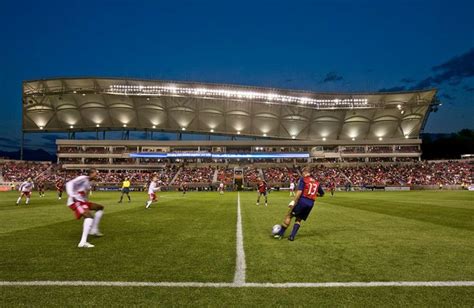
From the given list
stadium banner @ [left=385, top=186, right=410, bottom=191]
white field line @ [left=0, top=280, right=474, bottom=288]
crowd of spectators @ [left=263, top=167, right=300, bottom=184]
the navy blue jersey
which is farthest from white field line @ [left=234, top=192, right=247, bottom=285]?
crowd of spectators @ [left=263, top=167, right=300, bottom=184]

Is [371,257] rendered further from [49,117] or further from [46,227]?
[49,117]

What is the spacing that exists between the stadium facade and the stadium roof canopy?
23 centimetres

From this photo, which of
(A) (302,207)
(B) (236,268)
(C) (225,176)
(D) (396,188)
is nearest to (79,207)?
(B) (236,268)

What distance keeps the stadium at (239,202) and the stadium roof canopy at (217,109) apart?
30 cm

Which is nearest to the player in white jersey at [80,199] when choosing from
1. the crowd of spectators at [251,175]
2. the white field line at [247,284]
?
the white field line at [247,284]

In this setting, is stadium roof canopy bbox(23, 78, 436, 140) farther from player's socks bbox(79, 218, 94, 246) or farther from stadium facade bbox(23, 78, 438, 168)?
player's socks bbox(79, 218, 94, 246)

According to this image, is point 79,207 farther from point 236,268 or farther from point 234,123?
point 234,123

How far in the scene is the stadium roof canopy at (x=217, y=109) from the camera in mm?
74438

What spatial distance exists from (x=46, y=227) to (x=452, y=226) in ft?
49.3

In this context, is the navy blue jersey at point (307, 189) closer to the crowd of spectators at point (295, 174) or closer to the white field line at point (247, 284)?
the white field line at point (247, 284)

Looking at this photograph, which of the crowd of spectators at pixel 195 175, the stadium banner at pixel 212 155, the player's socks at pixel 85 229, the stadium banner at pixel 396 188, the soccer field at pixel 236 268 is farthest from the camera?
the stadium banner at pixel 212 155

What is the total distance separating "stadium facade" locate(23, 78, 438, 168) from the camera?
7856 cm

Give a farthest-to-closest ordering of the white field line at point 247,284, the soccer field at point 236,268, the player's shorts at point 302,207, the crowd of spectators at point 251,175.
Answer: the crowd of spectators at point 251,175, the player's shorts at point 302,207, the white field line at point 247,284, the soccer field at point 236,268

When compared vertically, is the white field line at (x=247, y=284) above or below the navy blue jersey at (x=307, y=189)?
below
